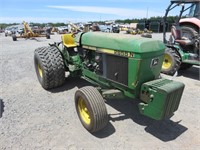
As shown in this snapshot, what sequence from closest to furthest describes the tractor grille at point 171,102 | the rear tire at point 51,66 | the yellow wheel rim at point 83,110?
the tractor grille at point 171,102 → the yellow wheel rim at point 83,110 → the rear tire at point 51,66

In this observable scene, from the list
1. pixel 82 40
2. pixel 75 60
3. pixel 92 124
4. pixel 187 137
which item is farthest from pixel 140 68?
pixel 75 60

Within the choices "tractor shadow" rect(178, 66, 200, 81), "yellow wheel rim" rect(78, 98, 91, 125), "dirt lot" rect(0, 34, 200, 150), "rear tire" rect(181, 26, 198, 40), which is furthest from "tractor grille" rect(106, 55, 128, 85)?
"rear tire" rect(181, 26, 198, 40)

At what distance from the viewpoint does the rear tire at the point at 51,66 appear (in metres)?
4.91

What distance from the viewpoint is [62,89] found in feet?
17.8

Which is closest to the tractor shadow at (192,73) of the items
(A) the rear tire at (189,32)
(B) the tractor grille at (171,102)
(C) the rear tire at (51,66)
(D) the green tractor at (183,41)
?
(D) the green tractor at (183,41)

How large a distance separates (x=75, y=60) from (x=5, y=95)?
6.11ft

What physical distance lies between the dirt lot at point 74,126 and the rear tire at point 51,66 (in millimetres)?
284

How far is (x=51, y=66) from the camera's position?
16.1 feet

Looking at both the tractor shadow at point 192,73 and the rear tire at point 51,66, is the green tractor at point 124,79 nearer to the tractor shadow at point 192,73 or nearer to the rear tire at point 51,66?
the rear tire at point 51,66

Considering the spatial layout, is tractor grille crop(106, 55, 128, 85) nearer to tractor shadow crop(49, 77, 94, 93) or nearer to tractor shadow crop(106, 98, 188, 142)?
tractor shadow crop(106, 98, 188, 142)

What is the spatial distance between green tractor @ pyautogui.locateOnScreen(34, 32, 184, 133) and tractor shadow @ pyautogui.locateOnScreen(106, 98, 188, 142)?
0.39 m

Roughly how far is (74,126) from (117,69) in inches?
48.8

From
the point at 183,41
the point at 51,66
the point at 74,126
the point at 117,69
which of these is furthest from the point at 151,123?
the point at 183,41

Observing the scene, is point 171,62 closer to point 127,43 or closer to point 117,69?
point 117,69
